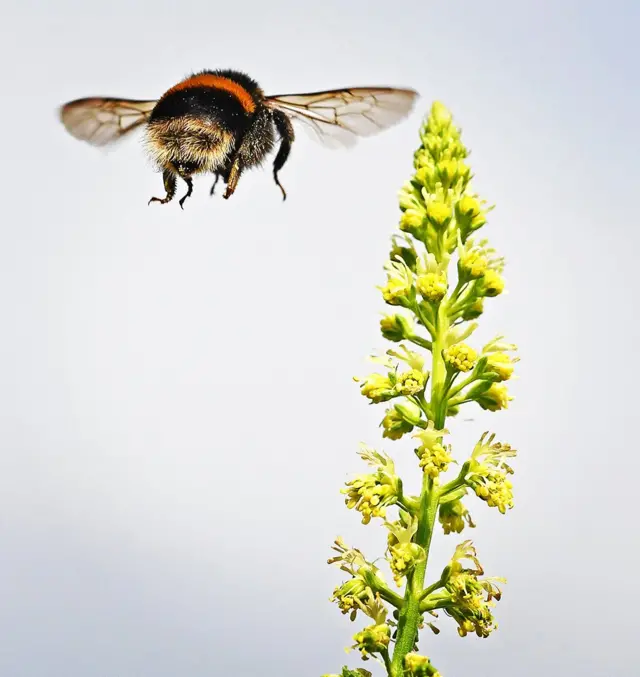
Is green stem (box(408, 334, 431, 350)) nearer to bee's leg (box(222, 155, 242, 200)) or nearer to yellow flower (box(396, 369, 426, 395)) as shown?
yellow flower (box(396, 369, 426, 395))

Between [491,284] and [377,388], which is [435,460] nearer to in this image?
[377,388]

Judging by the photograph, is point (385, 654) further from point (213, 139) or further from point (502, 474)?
point (213, 139)

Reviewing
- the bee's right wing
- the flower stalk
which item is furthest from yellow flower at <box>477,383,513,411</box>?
the bee's right wing

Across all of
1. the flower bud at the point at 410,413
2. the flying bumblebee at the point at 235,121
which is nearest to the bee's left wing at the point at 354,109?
A: the flying bumblebee at the point at 235,121

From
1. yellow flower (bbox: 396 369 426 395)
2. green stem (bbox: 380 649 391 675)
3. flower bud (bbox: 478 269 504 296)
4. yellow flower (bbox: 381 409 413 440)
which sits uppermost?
flower bud (bbox: 478 269 504 296)

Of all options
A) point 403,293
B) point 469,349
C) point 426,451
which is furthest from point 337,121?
point 426,451

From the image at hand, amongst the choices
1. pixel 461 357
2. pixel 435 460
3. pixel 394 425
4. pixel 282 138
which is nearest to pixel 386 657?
pixel 435 460
